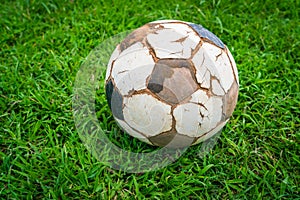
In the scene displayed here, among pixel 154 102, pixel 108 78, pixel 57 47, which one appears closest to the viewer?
pixel 154 102

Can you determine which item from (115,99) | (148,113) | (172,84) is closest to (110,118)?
(115,99)

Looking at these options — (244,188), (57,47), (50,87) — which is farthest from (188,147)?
(57,47)

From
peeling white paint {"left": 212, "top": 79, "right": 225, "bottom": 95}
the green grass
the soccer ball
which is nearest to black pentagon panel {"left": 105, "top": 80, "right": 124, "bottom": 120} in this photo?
the soccer ball

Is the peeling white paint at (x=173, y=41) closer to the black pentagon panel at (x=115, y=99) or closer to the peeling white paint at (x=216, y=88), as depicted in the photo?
the peeling white paint at (x=216, y=88)

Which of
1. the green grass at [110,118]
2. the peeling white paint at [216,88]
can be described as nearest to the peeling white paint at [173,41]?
the peeling white paint at [216,88]

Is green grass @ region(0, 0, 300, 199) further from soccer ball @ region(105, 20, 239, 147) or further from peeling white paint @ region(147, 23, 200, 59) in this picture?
peeling white paint @ region(147, 23, 200, 59)

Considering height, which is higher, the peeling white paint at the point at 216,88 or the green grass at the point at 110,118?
the peeling white paint at the point at 216,88

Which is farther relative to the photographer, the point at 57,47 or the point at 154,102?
the point at 57,47

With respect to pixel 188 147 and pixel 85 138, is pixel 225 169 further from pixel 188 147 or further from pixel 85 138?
pixel 85 138

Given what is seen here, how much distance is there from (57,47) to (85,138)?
0.86m

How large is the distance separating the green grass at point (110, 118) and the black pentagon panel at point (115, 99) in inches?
10.9

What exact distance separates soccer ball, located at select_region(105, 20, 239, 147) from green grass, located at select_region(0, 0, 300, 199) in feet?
0.95

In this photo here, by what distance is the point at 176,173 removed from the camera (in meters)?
2.20

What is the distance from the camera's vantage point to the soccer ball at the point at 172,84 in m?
1.89
